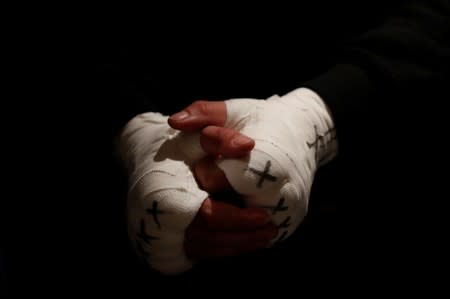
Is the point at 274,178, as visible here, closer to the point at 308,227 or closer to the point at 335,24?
the point at 308,227

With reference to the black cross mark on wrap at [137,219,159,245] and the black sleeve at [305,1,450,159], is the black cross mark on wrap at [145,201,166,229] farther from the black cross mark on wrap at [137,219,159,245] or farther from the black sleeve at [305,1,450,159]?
the black sleeve at [305,1,450,159]

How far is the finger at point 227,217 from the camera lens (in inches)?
18.5

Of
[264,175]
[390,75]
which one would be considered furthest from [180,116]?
[390,75]

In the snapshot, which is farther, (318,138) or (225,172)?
(318,138)

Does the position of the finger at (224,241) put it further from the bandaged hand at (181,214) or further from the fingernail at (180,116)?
the fingernail at (180,116)

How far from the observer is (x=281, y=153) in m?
0.48

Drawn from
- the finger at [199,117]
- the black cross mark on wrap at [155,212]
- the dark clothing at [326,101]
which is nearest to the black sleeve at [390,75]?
the dark clothing at [326,101]

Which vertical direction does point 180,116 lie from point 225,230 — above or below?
above

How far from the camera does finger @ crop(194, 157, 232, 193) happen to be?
49 cm

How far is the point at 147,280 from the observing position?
58 cm

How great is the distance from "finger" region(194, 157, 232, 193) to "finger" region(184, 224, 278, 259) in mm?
48

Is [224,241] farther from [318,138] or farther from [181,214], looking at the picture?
[318,138]

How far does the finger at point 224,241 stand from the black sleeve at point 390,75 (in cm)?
20

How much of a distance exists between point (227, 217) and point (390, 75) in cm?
33
